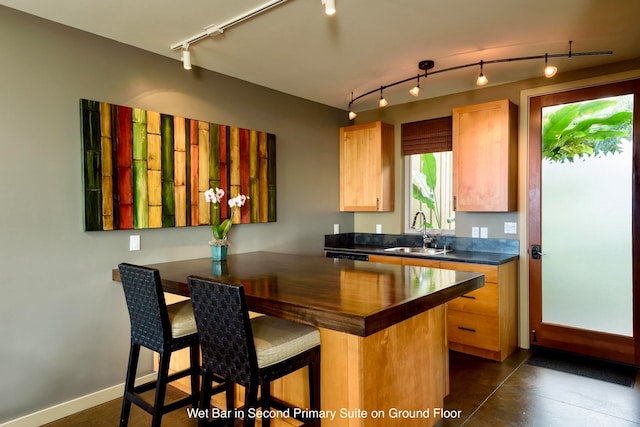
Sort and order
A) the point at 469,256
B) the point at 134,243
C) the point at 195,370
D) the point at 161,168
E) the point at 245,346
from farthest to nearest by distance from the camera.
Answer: the point at 469,256
the point at 161,168
the point at 134,243
the point at 195,370
the point at 245,346

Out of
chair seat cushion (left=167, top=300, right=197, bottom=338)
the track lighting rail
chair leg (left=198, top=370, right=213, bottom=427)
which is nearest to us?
chair leg (left=198, top=370, right=213, bottom=427)

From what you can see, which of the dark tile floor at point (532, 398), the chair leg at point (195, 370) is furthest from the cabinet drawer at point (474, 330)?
the chair leg at point (195, 370)

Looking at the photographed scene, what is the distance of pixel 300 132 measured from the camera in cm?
426

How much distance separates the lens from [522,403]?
2.67 metres

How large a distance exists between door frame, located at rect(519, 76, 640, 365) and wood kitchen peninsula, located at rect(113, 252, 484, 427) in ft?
5.30

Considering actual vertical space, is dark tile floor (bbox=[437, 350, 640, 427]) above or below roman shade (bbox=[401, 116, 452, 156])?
below

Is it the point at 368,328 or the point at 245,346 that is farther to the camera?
the point at 245,346

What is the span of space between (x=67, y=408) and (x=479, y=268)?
321cm

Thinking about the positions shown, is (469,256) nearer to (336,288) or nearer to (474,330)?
(474,330)

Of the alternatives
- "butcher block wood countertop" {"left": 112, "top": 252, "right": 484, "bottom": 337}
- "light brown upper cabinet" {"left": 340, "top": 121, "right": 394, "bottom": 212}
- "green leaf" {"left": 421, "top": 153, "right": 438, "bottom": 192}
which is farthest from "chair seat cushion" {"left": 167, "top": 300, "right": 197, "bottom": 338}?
"green leaf" {"left": 421, "top": 153, "right": 438, "bottom": 192}

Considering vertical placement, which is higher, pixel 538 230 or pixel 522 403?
pixel 538 230

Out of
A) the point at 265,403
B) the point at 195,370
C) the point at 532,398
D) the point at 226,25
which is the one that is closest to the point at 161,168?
the point at 226,25

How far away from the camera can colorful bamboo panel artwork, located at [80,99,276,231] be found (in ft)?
8.76

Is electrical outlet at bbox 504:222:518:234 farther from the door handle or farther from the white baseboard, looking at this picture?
the white baseboard
